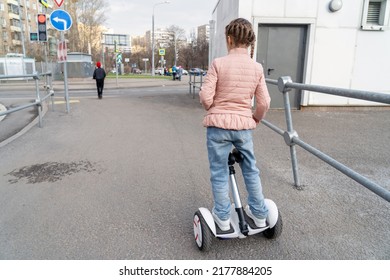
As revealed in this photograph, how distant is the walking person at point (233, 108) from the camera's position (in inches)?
92.8

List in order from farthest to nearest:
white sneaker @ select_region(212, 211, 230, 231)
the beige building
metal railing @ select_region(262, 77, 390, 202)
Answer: the beige building
white sneaker @ select_region(212, 211, 230, 231)
metal railing @ select_region(262, 77, 390, 202)

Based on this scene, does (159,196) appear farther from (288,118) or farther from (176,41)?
(176,41)

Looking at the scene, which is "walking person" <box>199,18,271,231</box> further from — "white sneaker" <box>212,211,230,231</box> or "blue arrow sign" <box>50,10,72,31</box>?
"blue arrow sign" <box>50,10,72,31</box>

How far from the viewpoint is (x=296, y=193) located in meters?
3.61

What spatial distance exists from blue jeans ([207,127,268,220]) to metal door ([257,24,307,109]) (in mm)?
6842

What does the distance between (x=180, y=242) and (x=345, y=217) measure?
162cm

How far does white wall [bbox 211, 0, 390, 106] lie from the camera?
8.55m

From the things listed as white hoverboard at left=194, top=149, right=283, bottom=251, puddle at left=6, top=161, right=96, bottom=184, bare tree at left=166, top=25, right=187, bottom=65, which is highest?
bare tree at left=166, top=25, right=187, bottom=65

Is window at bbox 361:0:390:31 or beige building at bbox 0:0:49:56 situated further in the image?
beige building at bbox 0:0:49:56

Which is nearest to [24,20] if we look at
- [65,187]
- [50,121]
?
[50,121]

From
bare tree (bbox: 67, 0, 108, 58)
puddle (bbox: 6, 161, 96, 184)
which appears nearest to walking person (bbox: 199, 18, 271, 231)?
puddle (bbox: 6, 161, 96, 184)

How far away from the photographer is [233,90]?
2387mm

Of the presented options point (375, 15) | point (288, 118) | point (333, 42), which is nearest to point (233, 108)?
point (288, 118)

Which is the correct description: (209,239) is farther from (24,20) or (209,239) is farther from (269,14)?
(24,20)
